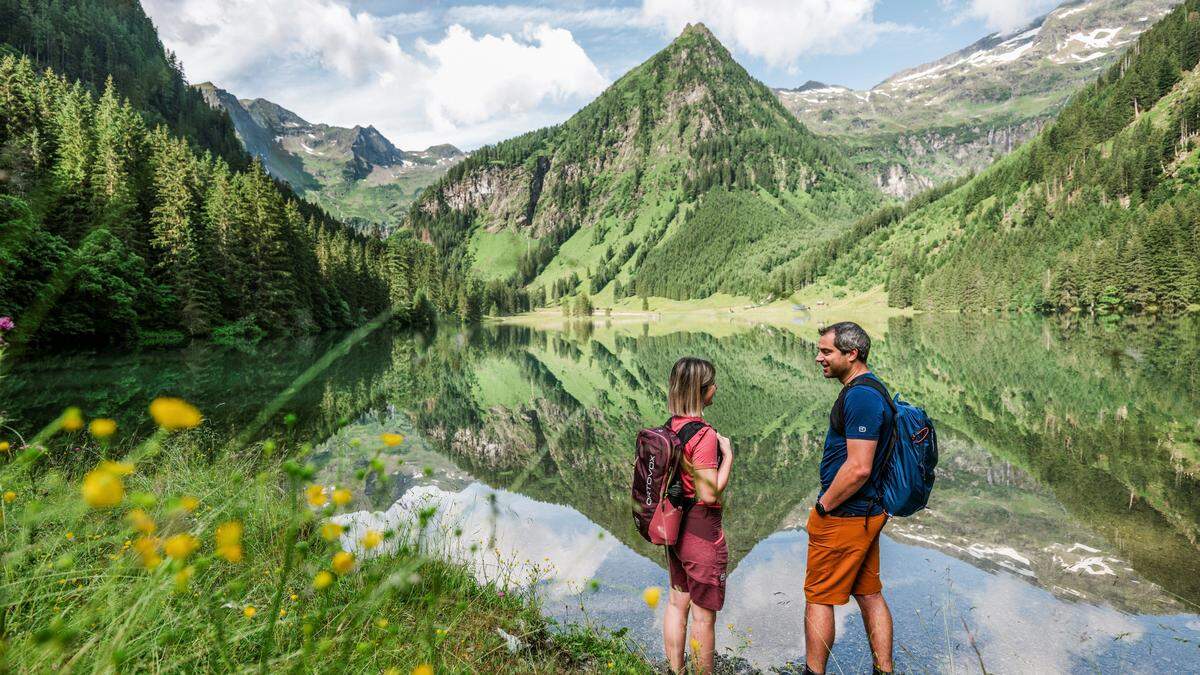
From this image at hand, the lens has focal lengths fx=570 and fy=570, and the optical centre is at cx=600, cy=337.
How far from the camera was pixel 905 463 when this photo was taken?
4.96 metres

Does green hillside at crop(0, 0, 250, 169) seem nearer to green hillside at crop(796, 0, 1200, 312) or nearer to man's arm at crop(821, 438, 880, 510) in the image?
man's arm at crop(821, 438, 880, 510)

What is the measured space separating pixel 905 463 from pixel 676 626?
8.48ft

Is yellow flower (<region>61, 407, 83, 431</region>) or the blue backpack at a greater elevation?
yellow flower (<region>61, 407, 83, 431</region>)

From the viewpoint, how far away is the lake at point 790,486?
251 inches

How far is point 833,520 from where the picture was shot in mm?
5164

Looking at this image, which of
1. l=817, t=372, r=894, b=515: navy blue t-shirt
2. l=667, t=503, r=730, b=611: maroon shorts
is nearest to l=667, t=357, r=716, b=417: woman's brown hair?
l=667, t=503, r=730, b=611: maroon shorts

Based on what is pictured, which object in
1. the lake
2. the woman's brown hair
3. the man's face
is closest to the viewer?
the man's face

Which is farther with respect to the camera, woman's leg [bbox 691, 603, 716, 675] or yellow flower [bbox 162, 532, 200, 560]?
woman's leg [bbox 691, 603, 716, 675]

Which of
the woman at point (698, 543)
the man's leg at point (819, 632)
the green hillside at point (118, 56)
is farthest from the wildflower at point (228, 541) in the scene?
the green hillside at point (118, 56)

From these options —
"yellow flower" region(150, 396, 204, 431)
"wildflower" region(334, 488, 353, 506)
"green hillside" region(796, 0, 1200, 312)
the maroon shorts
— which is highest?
"green hillside" region(796, 0, 1200, 312)

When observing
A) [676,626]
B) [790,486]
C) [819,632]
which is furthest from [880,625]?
[790,486]

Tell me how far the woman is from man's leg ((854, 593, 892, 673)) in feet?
4.43

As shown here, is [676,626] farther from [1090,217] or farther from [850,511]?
[1090,217]

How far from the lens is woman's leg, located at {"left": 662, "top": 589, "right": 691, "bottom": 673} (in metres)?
5.37
